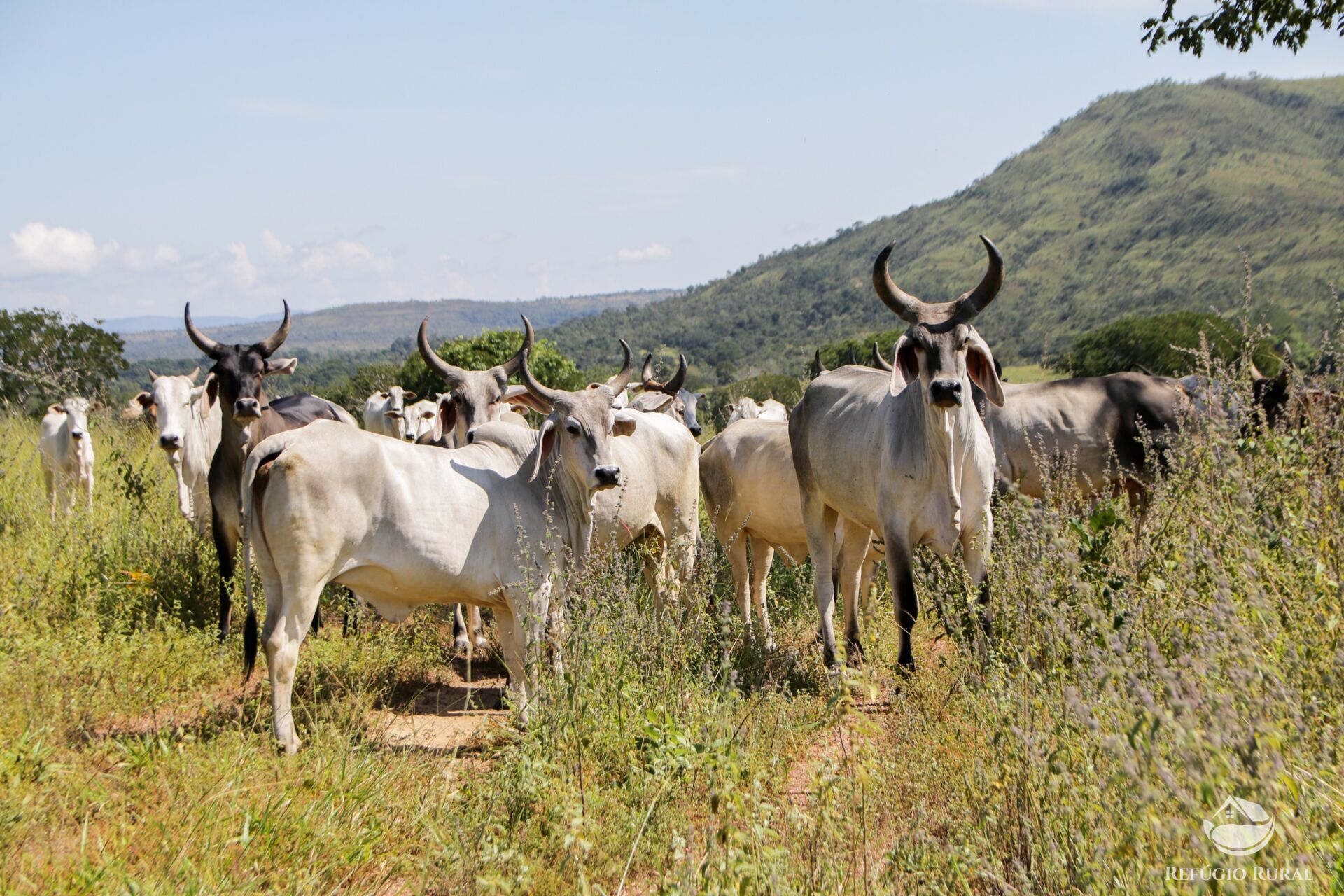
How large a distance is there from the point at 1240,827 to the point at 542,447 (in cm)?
441

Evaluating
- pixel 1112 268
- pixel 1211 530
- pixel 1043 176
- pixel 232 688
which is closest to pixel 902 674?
pixel 1211 530

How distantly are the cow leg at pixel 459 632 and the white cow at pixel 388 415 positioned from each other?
6.76 meters

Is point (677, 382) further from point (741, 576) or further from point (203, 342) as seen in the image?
point (203, 342)

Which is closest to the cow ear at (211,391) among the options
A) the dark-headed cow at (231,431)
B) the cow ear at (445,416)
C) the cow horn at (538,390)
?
the dark-headed cow at (231,431)

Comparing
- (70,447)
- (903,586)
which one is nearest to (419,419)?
(70,447)

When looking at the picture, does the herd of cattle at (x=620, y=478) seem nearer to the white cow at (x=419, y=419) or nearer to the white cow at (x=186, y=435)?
the white cow at (x=186, y=435)

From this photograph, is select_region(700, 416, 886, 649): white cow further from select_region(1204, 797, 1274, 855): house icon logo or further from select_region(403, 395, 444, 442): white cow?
select_region(403, 395, 444, 442): white cow

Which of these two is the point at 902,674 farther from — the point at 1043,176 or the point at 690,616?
the point at 1043,176

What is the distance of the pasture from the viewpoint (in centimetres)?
291

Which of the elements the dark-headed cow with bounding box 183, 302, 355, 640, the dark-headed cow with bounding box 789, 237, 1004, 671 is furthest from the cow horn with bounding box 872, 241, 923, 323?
the dark-headed cow with bounding box 183, 302, 355, 640

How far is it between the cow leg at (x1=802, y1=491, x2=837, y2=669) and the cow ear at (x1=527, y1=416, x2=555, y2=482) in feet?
7.39

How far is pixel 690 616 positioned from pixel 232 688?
2979 mm

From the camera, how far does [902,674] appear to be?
6.14 meters

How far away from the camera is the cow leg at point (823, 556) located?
7367 mm
